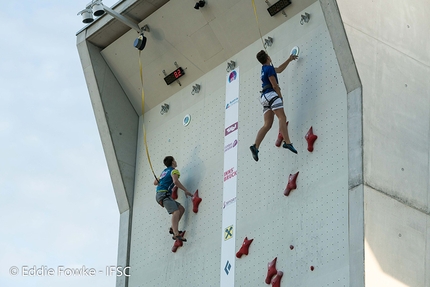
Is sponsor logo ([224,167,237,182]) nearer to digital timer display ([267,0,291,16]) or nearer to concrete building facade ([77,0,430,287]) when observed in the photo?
concrete building facade ([77,0,430,287])

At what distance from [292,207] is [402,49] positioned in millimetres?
2377

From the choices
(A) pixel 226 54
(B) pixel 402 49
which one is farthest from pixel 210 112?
(B) pixel 402 49

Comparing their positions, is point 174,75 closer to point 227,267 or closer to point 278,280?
point 227,267

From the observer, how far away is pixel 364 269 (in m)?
9.53

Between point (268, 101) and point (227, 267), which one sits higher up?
point (268, 101)

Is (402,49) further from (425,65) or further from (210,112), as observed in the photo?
(210,112)

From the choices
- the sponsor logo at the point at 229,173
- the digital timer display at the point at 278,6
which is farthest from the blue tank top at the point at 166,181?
the digital timer display at the point at 278,6

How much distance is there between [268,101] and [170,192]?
245cm

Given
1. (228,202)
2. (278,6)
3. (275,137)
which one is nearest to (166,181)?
(228,202)

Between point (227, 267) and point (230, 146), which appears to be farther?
point (230, 146)

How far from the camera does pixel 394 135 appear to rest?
1048cm

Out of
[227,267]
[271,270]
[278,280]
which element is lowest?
[278,280]

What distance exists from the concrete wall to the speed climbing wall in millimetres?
386

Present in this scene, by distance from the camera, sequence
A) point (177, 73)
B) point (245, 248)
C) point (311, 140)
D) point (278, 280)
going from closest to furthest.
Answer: point (278, 280), point (311, 140), point (245, 248), point (177, 73)
